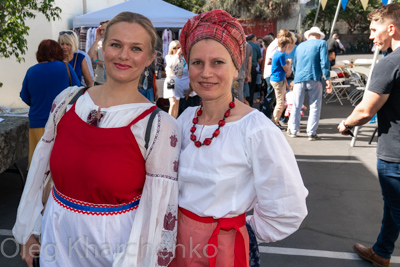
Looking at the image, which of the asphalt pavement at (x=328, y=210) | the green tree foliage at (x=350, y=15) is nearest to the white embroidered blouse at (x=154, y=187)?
the asphalt pavement at (x=328, y=210)

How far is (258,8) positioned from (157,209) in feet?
100

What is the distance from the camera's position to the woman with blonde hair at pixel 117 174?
1.73 meters

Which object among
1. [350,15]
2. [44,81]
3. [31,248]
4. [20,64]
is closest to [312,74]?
[44,81]

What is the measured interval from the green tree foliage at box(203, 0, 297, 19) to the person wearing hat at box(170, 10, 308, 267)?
29763 millimetres

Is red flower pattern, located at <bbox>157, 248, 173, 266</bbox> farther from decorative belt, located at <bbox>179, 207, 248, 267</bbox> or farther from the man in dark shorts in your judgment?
the man in dark shorts

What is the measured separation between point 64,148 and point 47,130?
242 millimetres

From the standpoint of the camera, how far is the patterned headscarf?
1.74m

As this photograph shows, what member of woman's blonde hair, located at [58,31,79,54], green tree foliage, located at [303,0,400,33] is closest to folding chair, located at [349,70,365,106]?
woman's blonde hair, located at [58,31,79,54]

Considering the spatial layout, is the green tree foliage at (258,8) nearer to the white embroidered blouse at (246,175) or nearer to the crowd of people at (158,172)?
the crowd of people at (158,172)

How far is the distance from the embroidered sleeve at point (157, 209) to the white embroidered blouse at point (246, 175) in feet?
0.25

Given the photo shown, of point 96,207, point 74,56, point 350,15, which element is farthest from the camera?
point 350,15

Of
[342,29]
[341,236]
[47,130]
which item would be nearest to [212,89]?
[47,130]

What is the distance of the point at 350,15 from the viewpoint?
146 ft

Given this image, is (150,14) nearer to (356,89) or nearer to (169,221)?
(356,89)
